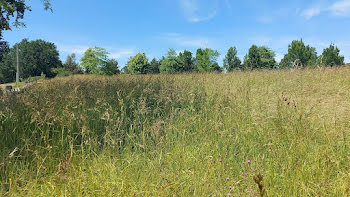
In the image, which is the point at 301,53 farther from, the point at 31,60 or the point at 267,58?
the point at 31,60

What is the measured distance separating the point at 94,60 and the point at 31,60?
27434 millimetres

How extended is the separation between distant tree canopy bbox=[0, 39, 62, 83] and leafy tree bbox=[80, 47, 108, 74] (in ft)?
64.8

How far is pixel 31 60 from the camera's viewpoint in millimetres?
54688

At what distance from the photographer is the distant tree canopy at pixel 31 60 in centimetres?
5331

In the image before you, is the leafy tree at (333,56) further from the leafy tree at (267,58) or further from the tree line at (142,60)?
the leafy tree at (267,58)

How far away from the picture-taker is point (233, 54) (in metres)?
45.2

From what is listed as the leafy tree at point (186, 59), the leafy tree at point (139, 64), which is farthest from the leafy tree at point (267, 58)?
the leafy tree at point (139, 64)

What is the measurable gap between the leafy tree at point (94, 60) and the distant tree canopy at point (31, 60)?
777 inches

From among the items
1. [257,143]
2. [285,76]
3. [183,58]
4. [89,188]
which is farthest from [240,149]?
[183,58]

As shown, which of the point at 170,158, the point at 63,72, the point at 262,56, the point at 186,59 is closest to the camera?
the point at 170,158

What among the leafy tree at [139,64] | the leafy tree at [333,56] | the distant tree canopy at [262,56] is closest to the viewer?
the leafy tree at [333,56]

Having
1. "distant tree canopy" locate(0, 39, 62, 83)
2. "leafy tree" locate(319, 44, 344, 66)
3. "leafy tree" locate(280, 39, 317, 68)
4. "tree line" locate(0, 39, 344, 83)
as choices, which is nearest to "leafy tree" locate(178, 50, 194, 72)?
"tree line" locate(0, 39, 344, 83)

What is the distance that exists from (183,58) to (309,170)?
42.5 meters

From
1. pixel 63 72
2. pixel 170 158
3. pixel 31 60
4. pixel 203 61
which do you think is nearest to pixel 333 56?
pixel 203 61
